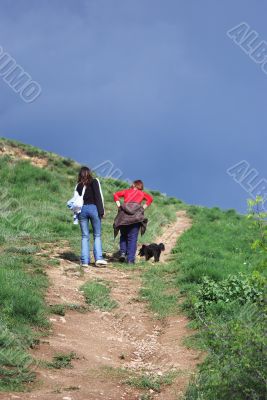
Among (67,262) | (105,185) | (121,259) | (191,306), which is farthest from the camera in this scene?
(105,185)

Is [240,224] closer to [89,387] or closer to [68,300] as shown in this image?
[68,300]

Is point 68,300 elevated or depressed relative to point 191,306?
depressed

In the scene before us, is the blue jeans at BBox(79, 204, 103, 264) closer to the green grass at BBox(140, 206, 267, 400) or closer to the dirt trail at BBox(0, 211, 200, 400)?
the green grass at BBox(140, 206, 267, 400)

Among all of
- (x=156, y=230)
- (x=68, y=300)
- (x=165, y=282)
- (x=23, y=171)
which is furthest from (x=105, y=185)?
(x=68, y=300)

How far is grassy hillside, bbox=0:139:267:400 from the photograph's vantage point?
4.17 m

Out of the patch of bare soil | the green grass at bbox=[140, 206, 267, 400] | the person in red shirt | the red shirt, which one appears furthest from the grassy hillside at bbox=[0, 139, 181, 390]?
the green grass at bbox=[140, 206, 267, 400]

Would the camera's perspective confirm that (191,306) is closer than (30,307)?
No

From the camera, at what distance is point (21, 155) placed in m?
27.3

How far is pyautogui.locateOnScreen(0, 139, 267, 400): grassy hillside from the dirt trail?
209 millimetres

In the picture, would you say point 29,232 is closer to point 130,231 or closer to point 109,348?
point 130,231

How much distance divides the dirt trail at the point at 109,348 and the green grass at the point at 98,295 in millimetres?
117

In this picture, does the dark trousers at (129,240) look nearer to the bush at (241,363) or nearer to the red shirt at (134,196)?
the red shirt at (134,196)

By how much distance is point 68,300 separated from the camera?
27.3ft

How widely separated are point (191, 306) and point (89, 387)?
3.16 meters
